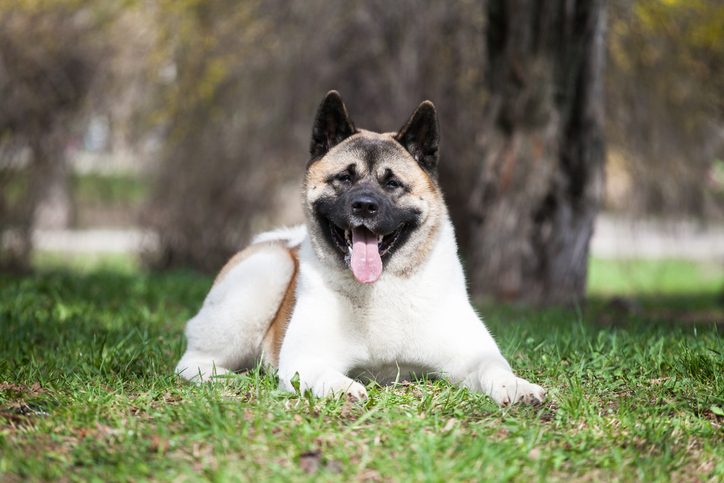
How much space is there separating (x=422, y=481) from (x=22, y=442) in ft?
5.40

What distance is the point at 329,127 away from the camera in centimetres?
503

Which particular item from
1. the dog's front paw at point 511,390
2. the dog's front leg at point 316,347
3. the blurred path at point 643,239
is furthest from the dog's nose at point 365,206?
the blurred path at point 643,239

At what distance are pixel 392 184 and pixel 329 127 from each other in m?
0.57

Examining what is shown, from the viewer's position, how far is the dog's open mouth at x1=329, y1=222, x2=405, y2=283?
4500 millimetres

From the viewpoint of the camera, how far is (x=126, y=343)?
5.58m

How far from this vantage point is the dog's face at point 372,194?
4520 millimetres

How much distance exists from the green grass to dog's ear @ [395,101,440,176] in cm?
128

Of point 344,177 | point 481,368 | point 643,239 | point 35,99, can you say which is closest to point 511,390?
point 481,368

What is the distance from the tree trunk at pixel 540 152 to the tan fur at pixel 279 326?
4429mm

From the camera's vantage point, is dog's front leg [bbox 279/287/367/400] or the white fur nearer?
dog's front leg [bbox 279/287/367/400]

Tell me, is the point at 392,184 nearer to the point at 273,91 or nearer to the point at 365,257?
the point at 365,257

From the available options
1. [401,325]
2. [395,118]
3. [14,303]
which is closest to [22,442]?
[401,325]

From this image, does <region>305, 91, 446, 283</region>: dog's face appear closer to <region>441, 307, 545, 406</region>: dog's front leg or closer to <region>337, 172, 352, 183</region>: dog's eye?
<region>337, 172, 352, 183</region>: dog's eye

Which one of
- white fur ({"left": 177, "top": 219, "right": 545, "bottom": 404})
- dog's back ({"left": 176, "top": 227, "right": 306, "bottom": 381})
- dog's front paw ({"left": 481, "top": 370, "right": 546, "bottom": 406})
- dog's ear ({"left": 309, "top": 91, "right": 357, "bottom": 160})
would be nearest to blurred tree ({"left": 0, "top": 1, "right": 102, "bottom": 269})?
dog's back ({"left": 176, "top": 227, "right": 306, "bottom": 381})
